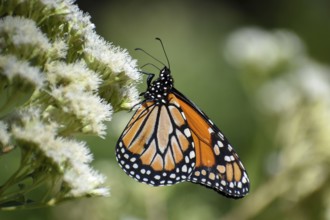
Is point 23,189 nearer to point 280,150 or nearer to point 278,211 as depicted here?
point 278,211

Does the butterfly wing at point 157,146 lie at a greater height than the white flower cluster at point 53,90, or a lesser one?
greater

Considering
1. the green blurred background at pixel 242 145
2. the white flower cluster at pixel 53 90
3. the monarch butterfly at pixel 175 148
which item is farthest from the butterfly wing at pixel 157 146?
the green blurred background at pixel 242 145

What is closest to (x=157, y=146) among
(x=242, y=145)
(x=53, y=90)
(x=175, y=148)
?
(x=175, y=148)

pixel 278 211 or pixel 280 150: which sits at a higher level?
pixel 280 150

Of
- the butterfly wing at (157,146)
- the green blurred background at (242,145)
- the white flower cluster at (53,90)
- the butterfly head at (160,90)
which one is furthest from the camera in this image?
the green blurred background at (242,145)

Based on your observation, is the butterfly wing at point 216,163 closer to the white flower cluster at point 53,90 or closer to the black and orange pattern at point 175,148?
the black and orange pattern at point 175,148

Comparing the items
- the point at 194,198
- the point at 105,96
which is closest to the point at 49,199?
the point at 105,96

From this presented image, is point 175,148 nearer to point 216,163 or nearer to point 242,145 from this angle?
point 216,163
